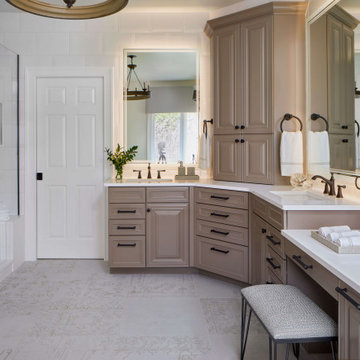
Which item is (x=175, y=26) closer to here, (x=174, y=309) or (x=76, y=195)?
(x=76, y=195)

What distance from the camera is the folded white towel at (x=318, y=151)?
3053 mm

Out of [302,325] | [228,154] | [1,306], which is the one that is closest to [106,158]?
[228,154]

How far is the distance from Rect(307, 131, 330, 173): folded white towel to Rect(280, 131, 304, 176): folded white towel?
102mm

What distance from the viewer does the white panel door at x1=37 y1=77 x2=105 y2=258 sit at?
14.3 feet

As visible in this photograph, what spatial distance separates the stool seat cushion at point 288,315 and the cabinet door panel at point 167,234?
1.78 m

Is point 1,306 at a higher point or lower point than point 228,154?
lower

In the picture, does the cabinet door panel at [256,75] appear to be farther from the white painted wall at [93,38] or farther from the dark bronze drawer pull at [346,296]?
the dark bronze drawer pull at [346,296]

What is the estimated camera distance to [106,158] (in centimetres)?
438

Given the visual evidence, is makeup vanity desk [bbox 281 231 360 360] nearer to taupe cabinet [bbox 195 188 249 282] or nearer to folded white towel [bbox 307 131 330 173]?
folded white towel [bbox 307 131 330 173]

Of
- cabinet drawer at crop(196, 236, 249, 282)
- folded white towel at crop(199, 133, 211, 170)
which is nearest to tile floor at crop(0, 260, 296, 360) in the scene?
cabinet drawer at crop(196, 236, 249, 282)

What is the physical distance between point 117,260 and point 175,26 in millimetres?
2488

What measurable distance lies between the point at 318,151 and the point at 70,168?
2576 mm

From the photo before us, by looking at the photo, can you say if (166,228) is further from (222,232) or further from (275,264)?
(275,264)

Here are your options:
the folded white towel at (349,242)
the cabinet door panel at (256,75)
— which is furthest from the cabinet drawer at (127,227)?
the folded white towel at (349,242)
